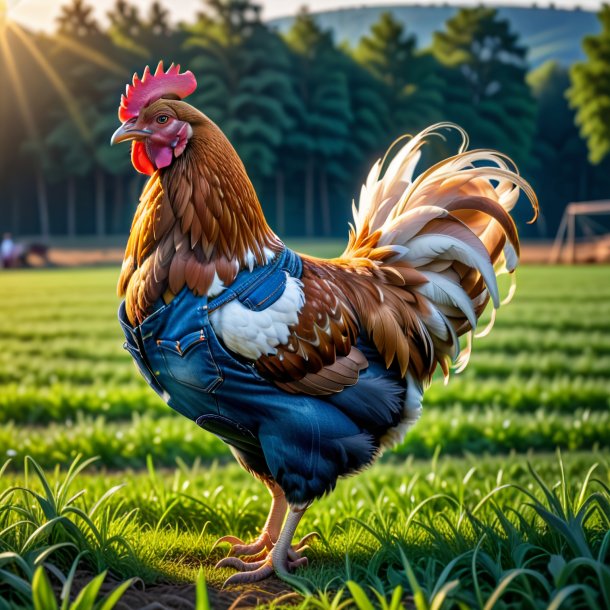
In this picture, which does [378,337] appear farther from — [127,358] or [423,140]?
[127,358]

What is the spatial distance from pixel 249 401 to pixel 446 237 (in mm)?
1000

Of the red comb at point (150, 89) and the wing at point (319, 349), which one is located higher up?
the red comb at point (150, 89)

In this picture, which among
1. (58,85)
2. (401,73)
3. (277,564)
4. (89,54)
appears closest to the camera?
(277,564)

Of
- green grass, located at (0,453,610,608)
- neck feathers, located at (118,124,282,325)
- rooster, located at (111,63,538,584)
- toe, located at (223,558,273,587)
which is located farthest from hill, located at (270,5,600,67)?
toe, located at (223,558,273,587)

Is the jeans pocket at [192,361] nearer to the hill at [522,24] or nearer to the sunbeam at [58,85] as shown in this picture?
the hill at [522,24]

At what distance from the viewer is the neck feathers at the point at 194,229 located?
2.47 m

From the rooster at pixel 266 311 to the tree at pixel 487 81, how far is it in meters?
25.3

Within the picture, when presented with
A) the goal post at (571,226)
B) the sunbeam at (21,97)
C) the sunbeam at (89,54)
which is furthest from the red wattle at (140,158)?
the sunbeam at (21,97)

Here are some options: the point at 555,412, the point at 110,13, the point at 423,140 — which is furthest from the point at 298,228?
the point at 423,140

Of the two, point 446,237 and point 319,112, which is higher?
point 319,112

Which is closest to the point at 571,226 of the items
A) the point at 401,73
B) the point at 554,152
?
the point at 554,152

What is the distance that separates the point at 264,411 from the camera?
8.21 ft

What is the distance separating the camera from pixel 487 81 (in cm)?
2880

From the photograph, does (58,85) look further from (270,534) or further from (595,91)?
(270,534)
